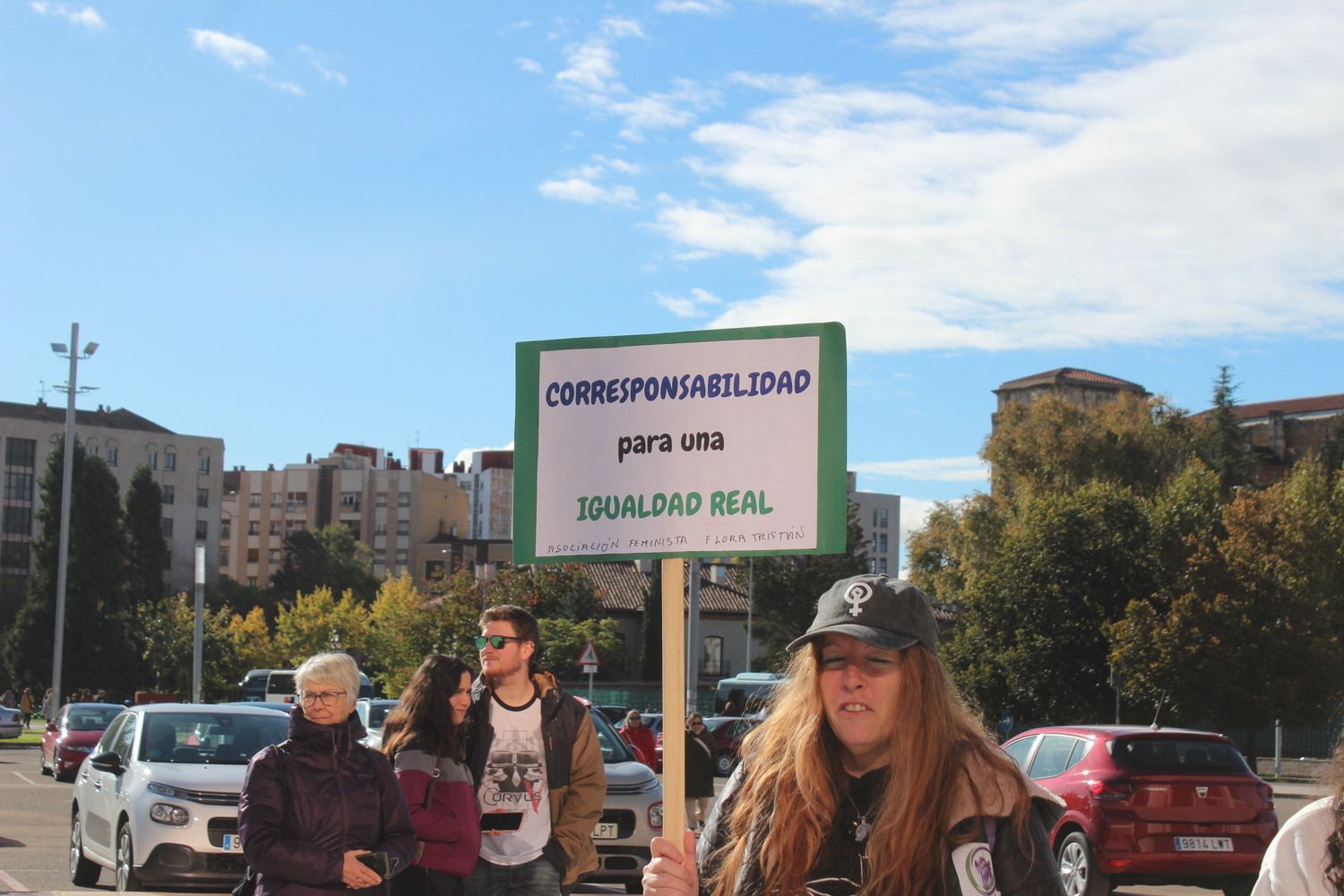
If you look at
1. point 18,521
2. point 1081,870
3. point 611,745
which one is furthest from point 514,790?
point 18,521

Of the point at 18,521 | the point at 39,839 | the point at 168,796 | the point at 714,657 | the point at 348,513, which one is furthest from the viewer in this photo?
the point at 348,513

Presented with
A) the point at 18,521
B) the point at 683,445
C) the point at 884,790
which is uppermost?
the point at 18,521

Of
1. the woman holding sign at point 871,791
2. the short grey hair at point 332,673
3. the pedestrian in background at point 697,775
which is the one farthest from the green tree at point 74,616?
the woman holding sign at point 871,791

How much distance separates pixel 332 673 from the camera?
19.8 feet

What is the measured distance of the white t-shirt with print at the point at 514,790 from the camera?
6809 mm

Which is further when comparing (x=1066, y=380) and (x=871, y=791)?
(x=1066, y=380)

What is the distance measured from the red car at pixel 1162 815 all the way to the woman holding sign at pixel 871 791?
1168 cm

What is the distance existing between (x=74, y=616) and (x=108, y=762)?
251ft

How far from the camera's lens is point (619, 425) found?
4.16m

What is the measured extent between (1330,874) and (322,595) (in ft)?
346

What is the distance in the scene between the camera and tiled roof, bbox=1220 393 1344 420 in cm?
13412

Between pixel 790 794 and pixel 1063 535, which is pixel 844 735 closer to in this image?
pixel 790 794

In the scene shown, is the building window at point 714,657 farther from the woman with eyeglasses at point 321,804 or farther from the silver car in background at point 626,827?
the woman with eyeglasses at point 321,804

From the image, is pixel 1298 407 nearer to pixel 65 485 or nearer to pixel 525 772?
pixel 65 485
